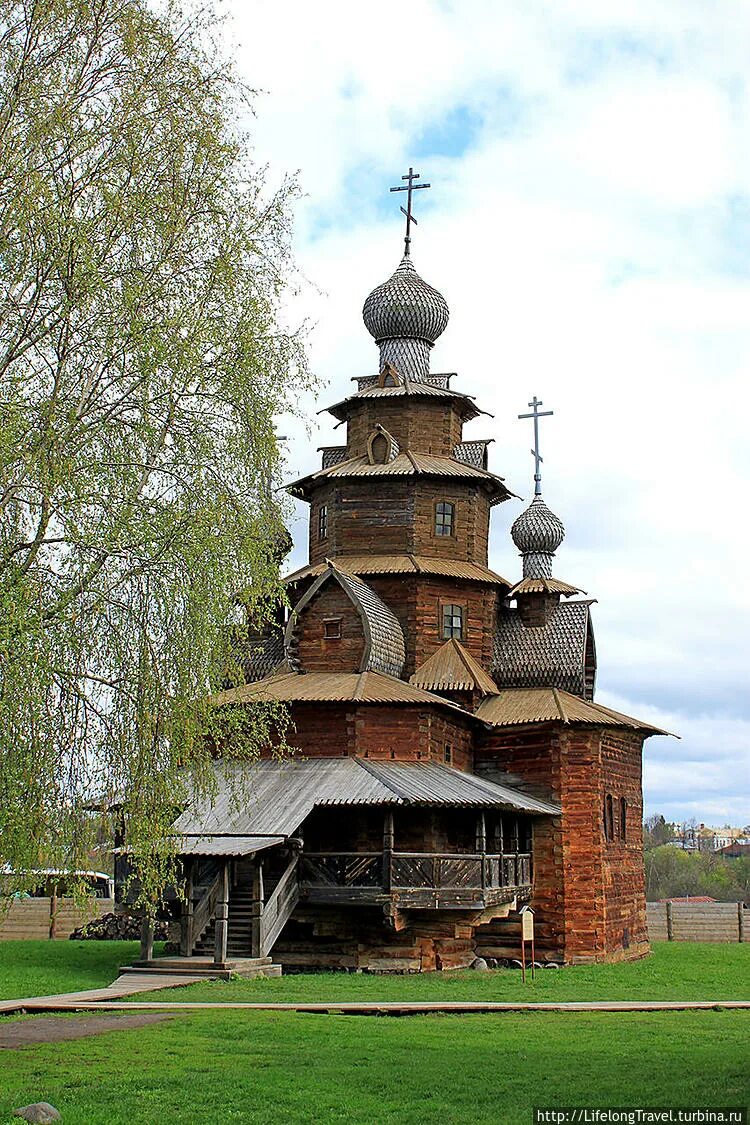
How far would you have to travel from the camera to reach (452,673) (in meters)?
26.8

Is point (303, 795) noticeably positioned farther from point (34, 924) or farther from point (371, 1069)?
point (34, 924)

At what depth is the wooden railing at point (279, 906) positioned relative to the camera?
65.8ft

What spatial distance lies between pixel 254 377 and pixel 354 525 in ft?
51.3

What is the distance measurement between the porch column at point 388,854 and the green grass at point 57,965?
4.72 metres

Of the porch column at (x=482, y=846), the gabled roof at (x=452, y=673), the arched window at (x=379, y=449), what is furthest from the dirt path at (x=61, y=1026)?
the arched window at (x=379, y=449)

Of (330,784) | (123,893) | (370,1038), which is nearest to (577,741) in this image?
(330,784)

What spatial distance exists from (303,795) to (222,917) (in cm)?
285

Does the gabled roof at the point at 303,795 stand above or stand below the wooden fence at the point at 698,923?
above

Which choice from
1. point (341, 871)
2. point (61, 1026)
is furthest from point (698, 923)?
point (61, 1026)

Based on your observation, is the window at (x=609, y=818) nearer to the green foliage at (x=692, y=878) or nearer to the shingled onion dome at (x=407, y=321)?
the shingled onion dome at (x=407, y=321)

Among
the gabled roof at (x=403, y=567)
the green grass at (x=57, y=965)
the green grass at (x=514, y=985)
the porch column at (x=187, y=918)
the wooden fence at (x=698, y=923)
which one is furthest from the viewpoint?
the wooden fence at (x=698, y=923)

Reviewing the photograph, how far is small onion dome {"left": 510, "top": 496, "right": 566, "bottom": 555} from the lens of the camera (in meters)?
31.0

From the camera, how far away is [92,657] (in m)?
11.4

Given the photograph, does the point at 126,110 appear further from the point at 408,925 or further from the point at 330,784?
the point at 408,925
